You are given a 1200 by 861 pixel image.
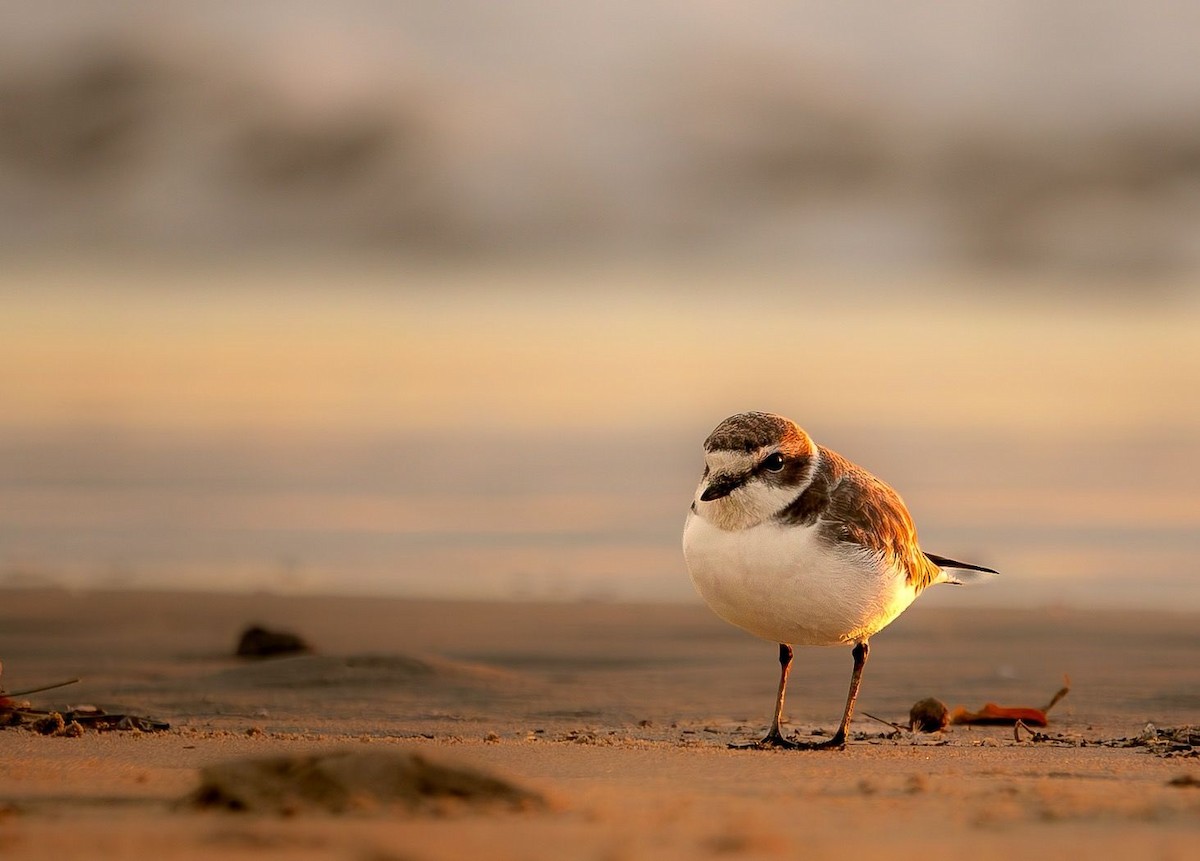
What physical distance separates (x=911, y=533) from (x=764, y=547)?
1232mm

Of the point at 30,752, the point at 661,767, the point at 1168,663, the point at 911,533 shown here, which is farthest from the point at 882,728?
the point at 30,752

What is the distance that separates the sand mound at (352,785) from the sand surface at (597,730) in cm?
6

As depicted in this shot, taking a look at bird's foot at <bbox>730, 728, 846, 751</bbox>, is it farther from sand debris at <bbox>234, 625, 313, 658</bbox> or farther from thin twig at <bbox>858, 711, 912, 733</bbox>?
sand debris at <bbox>234, 625, 313, 658</bbox>

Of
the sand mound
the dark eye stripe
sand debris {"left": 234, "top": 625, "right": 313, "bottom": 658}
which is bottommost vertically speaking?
the sand mound

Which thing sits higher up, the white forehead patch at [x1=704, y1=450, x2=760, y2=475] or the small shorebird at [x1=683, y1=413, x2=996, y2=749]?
the white forehead patch at [x1=704, y1=450, x2=760, y2=475]

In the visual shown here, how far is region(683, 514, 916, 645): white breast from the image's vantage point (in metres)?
6.96

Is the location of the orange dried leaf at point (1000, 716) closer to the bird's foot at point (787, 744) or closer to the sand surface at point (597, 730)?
the sand surface at point (597, 730)

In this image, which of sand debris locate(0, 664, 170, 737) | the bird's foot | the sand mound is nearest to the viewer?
the sand mound

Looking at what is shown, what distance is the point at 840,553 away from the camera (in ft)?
23.2

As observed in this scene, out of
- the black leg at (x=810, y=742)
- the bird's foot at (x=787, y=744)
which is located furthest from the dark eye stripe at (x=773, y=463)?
the bird's foot at (x=787, y=744)

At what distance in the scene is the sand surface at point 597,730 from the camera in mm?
4012

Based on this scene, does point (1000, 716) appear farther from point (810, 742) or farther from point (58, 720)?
point (58, 720)

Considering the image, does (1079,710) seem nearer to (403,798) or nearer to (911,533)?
(911,533)

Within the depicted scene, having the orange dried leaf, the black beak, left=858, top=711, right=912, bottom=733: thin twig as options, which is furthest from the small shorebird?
the orange dried leaf
